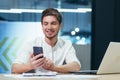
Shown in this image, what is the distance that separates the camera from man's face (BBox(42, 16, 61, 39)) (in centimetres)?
296

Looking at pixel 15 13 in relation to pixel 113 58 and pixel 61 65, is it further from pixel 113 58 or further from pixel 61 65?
pixel 113 58

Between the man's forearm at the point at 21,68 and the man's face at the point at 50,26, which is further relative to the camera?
the man's face at the point at 50,26

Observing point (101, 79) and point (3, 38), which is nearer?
point (101, 79)

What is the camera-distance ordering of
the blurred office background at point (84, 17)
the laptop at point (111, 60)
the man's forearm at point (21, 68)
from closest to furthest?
the laptop at point (111, 60)
the man's forearm at point (21, 68)
the blurred office background at point (84, 17)

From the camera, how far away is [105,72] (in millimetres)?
2217

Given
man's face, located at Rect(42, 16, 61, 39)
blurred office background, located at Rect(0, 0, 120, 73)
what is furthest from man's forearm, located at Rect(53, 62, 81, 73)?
blurred office background, located at Rect(0, 0, 120, 73)

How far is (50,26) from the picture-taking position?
2969mm

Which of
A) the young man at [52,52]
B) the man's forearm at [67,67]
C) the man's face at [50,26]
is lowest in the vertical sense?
the man's forearm at [67,67]

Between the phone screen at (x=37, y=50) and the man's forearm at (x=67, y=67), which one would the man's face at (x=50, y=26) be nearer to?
the man's forearm at (x=67, y=67)

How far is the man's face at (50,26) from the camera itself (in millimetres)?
2963

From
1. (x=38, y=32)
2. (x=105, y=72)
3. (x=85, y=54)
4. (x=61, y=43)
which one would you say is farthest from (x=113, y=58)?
(x=85, y=54)

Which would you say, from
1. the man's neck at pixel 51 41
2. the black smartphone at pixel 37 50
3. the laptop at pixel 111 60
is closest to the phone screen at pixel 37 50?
the black smartphone at pixel 37 50

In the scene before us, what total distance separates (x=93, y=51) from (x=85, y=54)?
0.89 ft

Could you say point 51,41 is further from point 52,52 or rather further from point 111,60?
point 111,60
